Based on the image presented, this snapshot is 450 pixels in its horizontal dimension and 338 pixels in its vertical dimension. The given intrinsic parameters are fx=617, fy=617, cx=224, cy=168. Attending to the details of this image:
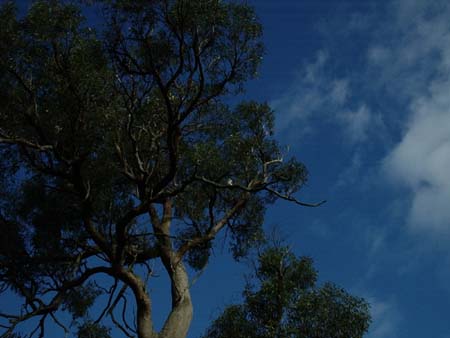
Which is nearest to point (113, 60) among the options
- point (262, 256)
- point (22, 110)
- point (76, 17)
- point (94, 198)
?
point (76, 17)

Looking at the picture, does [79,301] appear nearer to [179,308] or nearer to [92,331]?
[92,331]

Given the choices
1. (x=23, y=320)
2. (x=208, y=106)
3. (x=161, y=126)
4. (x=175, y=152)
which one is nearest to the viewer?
Result: (x=175, y=152)

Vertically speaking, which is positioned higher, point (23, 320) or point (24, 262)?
point (24, 262)

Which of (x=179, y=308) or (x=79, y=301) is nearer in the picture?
(x=179, y=308)

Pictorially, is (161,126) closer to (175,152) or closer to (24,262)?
(175,152)

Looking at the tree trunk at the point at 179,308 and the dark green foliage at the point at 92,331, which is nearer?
the tree trunk at the point at 179,308

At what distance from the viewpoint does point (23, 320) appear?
608 inches

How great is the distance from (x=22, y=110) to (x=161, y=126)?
3.61 m

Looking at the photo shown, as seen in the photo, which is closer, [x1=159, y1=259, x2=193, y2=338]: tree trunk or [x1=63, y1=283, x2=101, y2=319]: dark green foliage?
[x1=159, y1=259, x2=193, y2=338]: tree trunk

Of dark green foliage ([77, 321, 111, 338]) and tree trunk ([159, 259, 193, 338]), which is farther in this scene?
dark green foliage ([77, 321, 111, 338])

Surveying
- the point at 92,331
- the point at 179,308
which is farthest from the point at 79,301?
the point at 179,308

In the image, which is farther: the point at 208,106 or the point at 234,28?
the point at 208,106

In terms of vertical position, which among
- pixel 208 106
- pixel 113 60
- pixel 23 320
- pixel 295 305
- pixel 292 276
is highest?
pixel 208 106

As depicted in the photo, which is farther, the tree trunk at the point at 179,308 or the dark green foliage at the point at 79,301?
the dark green foliage at the point at 79,301
